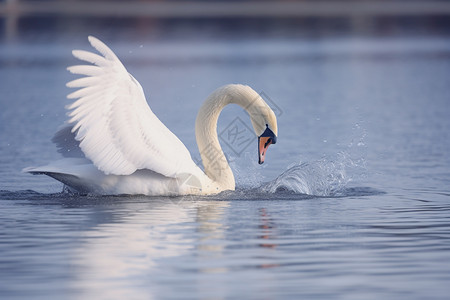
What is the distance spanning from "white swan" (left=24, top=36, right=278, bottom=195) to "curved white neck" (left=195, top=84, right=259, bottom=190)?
0.96 ft

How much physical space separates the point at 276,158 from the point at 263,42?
37352mm

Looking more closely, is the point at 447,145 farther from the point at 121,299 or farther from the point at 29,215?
the point at 121,299

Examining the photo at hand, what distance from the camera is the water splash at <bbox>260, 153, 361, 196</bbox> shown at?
12.3 m

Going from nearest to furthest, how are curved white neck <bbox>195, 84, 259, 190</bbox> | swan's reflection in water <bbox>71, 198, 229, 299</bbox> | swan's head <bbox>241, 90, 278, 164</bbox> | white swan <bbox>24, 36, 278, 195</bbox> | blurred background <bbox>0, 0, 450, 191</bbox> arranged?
1. swan's reflection in water <bbox>71, 198, 229, 299</bbox>
2. white swan <bbox>24, 36, 278, 195</bbox>
3. swan's head <bbox>241, 90, 278, 164</bbox>
4. curved white neck <bbox>195, 84, 259, 190</bbox>
5. blurred background <bbox>0, 0, 450, 191</bbox>

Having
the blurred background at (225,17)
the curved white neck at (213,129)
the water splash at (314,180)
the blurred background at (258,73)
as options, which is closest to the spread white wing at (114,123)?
the curved white neck at (213,129)

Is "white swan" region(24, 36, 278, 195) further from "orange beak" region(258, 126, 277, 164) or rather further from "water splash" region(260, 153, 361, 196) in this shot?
"water splash" region(260, 153, 361, 196)

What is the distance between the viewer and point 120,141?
11.2 metres

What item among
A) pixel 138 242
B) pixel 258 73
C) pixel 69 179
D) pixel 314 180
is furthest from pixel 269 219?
pixel 258 73

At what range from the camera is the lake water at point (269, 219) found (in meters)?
8.03

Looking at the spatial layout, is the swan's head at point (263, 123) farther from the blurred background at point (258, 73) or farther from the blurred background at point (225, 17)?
the blurred background at point (225, 17)

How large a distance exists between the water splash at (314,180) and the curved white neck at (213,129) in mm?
498

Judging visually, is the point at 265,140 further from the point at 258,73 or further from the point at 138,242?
the point at 258,73

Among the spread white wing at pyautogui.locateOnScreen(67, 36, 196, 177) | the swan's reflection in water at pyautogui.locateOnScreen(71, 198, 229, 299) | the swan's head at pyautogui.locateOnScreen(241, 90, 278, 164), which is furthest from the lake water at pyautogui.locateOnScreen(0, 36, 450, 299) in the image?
the swan's head at pyautogui.locateOnScreen(241, 90, 278, 164)

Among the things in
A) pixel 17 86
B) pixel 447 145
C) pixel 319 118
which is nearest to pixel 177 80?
pixel 17 86
